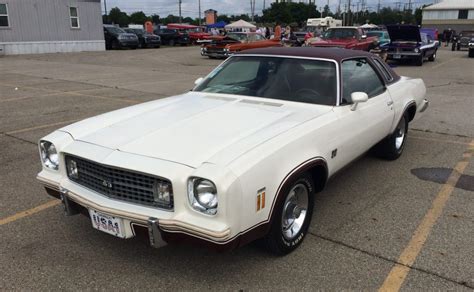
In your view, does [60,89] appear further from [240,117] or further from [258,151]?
[258,151]

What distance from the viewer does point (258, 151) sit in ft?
9.27

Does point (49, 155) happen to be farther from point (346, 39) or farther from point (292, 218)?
point (346, 39)

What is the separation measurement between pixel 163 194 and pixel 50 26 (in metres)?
26.9

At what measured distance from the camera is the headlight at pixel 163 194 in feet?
8.87

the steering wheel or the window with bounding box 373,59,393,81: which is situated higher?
the window with bounding box 373,59,393,81

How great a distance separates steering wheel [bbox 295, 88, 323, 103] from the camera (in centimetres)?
401

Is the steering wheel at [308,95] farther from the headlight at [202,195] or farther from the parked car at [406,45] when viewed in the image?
the parked car at [406,45]

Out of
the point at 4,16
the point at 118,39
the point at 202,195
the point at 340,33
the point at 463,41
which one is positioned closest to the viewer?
the point at 202,195

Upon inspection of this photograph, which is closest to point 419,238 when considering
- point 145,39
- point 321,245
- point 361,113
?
point 321,245

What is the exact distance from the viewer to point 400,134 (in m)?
5.73

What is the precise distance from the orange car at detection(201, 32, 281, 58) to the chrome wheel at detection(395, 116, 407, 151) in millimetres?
15769

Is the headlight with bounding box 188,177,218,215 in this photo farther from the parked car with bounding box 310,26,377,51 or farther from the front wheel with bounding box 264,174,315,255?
the parked car with bounding box 310,26,377,51

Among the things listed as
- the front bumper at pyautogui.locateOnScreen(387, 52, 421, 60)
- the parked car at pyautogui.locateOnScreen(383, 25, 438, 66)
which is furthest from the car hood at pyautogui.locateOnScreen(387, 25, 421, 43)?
the front bumper at pyautogui.locateOnScreen(387, 52, 421, 60)

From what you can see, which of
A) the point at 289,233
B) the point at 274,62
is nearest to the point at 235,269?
the point at 289,233
